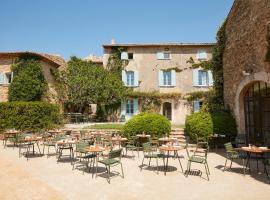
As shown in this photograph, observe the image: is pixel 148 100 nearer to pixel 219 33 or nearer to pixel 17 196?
pixel 219 33

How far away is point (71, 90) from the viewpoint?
2061 cm

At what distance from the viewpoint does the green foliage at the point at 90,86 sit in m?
20.2

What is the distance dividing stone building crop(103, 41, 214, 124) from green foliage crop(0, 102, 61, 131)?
6876mm

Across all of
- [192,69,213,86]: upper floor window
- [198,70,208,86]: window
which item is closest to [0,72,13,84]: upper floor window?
[192,69,213,86]: upper floor window

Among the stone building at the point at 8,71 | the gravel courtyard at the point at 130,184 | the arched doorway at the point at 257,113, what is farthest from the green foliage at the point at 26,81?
the arched doorway at the point at 257,113

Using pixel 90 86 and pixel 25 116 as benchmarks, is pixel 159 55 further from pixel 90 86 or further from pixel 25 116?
pixel 25 116

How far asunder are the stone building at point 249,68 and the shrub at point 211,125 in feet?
1.31

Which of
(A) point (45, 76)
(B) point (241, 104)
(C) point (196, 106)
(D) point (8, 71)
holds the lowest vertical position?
(B) point (241, 104)

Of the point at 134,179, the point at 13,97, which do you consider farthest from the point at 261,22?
the point at 13,97

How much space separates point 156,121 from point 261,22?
609 centimetres

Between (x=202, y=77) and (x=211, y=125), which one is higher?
(x=202, y=77)

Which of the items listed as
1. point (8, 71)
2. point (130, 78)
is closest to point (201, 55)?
point (130, 78)

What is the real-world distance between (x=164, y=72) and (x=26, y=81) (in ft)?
36.4

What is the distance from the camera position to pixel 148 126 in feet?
40.0
